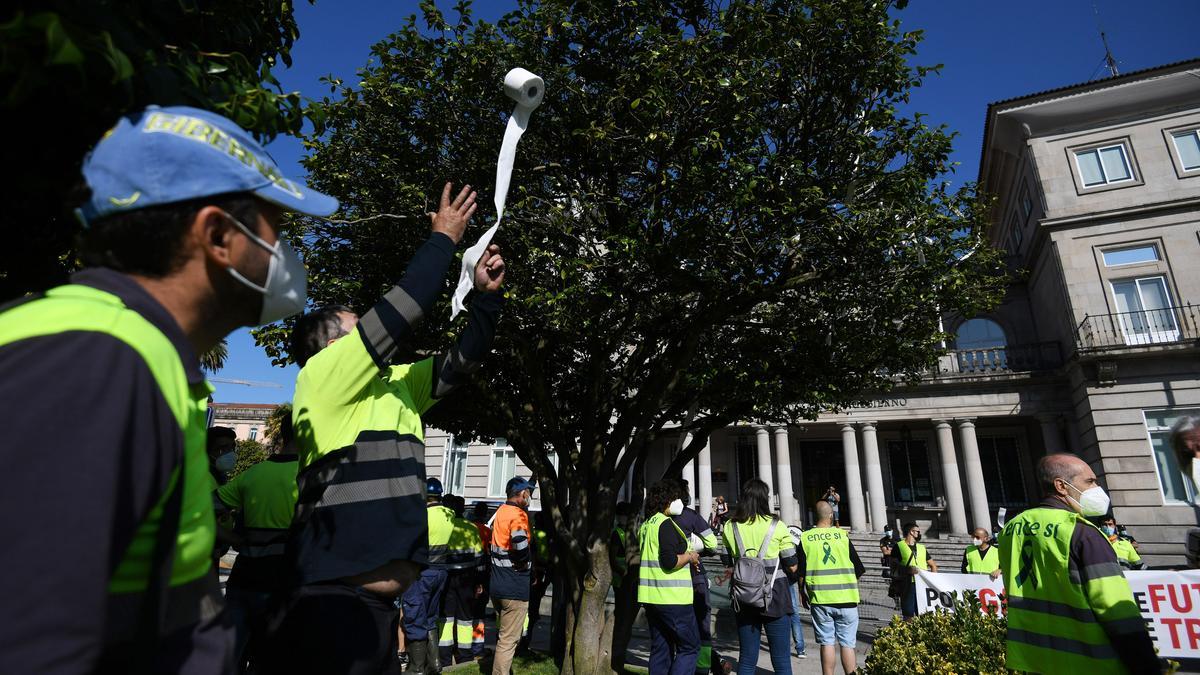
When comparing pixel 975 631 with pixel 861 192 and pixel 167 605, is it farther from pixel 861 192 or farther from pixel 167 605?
pixel 167 605

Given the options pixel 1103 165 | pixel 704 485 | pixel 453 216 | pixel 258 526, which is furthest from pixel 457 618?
pixel 1103 165

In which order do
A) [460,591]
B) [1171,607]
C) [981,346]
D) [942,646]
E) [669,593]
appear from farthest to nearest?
[981,346] → [460,591] → [1171,607] → [669,593] → [942,646]

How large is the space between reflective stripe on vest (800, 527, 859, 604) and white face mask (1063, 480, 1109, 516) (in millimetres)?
3861

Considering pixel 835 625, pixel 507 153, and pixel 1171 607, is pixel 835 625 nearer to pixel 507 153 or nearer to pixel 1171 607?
pixel 1171 607

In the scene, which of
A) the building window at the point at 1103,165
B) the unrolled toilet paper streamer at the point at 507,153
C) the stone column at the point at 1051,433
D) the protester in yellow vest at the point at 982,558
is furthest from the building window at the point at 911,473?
the unrolled toilet paper streamer at the point at 507,153

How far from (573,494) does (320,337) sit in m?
6.71

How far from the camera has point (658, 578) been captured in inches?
262

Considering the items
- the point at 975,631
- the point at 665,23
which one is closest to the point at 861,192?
the point at 665,23

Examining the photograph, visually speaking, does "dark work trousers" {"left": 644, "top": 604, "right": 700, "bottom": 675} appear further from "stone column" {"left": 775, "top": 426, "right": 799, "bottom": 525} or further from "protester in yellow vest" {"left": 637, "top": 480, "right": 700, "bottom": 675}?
"stone column" {"left": 775, "top": 426, "right": 799, "bottom": 525}

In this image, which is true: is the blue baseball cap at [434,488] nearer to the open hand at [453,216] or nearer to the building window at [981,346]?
the open hand at [453,216]

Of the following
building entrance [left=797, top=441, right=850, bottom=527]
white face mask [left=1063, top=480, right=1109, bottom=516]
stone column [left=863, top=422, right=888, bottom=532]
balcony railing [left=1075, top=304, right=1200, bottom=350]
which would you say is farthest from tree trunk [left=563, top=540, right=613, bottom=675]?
building entrance [left=797, top=441, right=850, bottom=527]

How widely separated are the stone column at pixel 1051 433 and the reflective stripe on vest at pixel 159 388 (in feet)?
95.6

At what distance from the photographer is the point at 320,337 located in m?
2.60

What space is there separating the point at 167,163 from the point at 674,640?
266 inches
